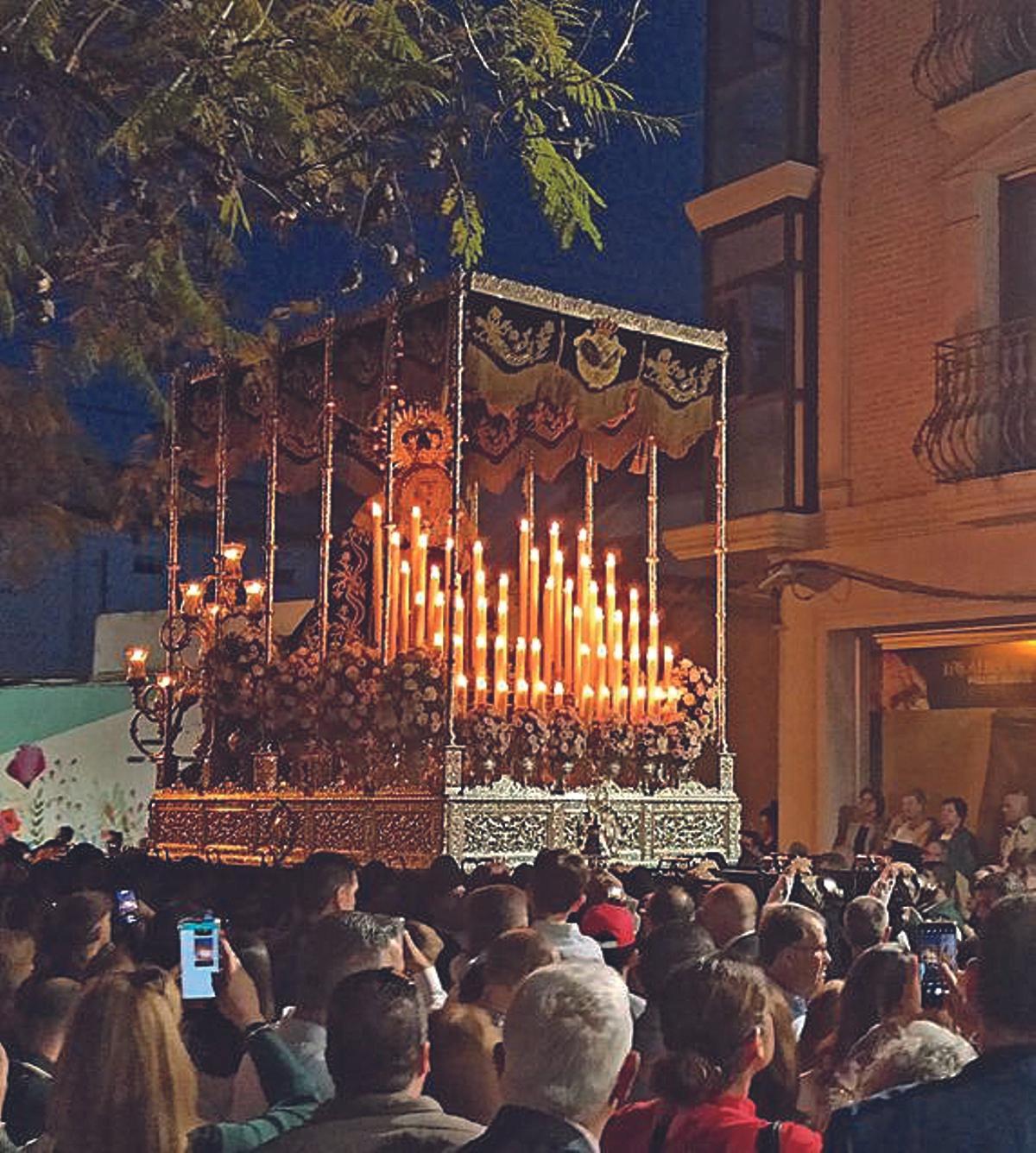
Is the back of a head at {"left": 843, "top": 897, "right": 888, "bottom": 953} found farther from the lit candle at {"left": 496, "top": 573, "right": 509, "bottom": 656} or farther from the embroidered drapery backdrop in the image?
the lit candle at {"left": 496, "top": 573, "right": 509, "bottom": 656}

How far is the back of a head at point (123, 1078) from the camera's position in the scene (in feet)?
11.8

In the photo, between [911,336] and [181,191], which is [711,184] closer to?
[911,336]

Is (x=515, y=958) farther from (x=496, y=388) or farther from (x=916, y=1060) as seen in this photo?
(x=496, y=388)

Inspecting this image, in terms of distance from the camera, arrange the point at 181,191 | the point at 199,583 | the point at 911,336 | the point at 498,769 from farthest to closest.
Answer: the point at 911,336 → the point at 199,583 → the point at 498,769 → the point at 181,191

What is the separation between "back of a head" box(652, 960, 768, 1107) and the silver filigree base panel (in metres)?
8.19

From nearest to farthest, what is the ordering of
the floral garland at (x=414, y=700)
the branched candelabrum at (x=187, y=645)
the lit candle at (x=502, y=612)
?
the floral garland at (x=414, y=700) → the lit candle at (x=502, y=612) → the branched candelabrum at (x=187, y=645)

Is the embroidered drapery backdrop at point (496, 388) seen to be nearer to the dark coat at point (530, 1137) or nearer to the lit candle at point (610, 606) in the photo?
the lit candle at point (610, 606)

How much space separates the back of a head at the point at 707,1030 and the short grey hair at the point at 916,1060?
297 millimetres

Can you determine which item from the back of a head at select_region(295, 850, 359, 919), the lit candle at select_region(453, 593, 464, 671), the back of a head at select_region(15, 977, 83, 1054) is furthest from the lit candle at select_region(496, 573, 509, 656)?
the back of a head at select_region(15, 977, 83, 1054)

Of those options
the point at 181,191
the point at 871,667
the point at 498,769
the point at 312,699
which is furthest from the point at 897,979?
the point at 871,667

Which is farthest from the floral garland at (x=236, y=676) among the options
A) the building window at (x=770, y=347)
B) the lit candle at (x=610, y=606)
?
the building window at (x=770, y=347)

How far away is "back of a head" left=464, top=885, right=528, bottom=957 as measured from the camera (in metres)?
6.26

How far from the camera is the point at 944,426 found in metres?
15.8

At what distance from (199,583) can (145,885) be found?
4.55 metres
